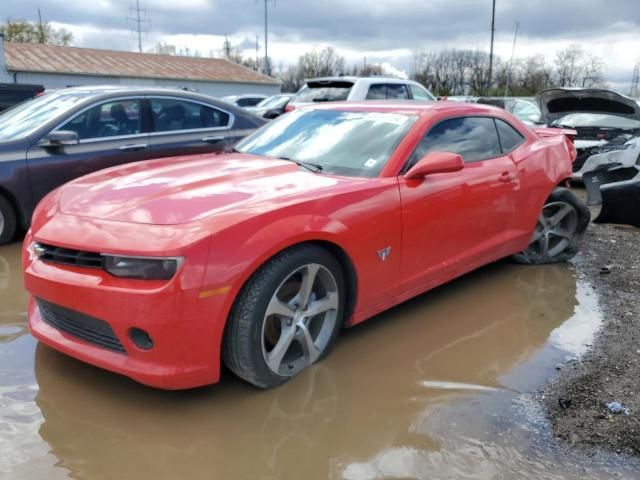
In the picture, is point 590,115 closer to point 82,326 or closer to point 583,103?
point 583,103

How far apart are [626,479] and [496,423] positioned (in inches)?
22.9

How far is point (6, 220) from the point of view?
5348 millimetres

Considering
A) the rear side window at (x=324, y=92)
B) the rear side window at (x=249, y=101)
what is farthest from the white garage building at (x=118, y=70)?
the rear side window at (x=324, y=92)

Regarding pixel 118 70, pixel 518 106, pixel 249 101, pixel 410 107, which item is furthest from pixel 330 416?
pixel 118 70

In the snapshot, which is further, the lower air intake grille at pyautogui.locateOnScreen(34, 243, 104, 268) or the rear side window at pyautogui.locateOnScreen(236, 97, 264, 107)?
the rear side window at pyautogui.locateOnScreen(236, 97, 264, 107)

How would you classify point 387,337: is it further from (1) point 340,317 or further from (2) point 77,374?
(2) point 77,374

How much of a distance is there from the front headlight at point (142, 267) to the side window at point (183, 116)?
395cm

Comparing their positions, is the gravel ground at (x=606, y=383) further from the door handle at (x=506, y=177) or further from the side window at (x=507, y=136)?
the side window at (x=507, y=136)

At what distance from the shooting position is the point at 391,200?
3.35 meters

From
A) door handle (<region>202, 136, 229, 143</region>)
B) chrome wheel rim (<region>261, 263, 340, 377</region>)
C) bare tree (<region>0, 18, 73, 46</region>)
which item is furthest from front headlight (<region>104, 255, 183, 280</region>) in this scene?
bare tree (<region>0, 18, 73, 46</region>)

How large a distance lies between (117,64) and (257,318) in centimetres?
3999

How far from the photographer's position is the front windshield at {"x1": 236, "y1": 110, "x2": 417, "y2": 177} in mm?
3578

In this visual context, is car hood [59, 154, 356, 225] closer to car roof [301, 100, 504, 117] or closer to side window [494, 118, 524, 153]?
car roof [301, 100, 504, 117]

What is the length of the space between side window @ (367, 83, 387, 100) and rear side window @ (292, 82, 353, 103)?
37 centimetres
